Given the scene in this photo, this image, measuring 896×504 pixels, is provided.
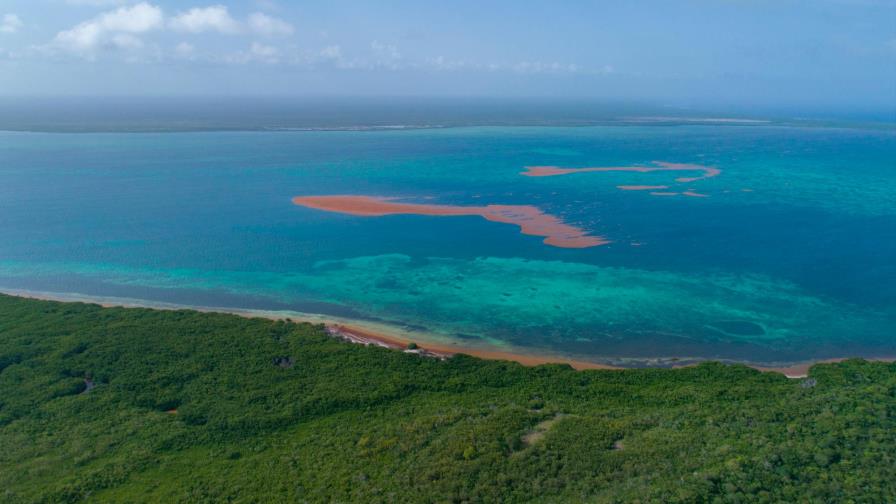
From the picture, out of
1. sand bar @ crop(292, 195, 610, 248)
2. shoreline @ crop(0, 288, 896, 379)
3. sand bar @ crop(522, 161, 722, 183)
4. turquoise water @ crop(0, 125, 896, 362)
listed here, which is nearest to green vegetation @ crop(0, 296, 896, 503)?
shoreline @ crop(0, 288, 896, 379)

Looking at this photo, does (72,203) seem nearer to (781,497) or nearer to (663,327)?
(663,327)

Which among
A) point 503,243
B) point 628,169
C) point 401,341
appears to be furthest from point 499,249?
point 628,169

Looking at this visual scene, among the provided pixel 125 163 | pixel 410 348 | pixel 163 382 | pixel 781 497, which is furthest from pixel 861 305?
pixel 125 163

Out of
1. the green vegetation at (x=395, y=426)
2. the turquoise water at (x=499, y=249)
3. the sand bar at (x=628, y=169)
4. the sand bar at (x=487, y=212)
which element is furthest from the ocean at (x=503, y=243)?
the green vegetation at (x=395, y=426)

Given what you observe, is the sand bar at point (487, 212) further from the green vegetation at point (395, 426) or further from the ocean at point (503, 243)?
the green vegetation at point (395, 426)

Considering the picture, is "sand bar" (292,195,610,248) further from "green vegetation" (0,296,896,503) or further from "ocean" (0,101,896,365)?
"green vegetation" (0,296,896,503)

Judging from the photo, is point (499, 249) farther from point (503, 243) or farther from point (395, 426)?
point (395, 426)
